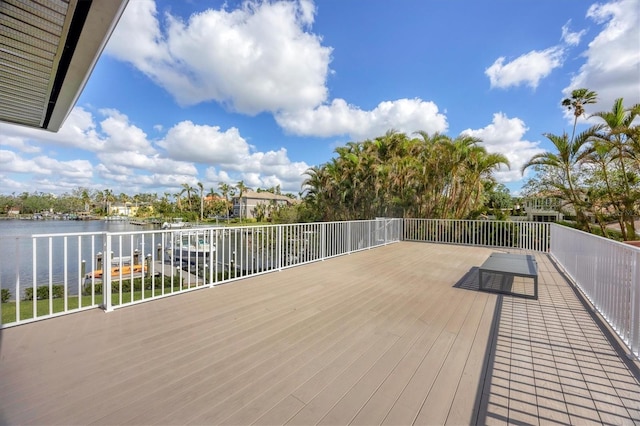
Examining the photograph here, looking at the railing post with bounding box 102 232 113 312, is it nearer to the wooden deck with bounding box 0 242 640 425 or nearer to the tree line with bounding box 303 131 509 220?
the wooden deck with bounding box 0 242 640 425

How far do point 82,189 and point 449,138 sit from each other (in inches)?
3137

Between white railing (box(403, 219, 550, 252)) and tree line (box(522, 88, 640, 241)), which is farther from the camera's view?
white railing (box(403, 219, 550, 252))

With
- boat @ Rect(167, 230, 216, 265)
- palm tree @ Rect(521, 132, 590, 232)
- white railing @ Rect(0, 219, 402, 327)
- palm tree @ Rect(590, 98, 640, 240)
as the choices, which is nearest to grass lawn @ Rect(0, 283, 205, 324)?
white railing @ Rect(0, 219, 402, 327)

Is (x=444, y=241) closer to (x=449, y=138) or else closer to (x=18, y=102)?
(x=449, y=138)

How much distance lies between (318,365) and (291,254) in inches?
142

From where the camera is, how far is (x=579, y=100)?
9.20 m

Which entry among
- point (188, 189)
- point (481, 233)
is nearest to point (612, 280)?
point (481, 233)

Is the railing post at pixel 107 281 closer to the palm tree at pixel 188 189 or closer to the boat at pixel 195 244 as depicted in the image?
the boat at pixel 195 244

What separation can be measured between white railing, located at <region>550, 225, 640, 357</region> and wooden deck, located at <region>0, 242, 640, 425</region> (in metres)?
0.19

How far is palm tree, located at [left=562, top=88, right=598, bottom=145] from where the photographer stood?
9.06m

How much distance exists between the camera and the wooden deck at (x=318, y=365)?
152 centimetres

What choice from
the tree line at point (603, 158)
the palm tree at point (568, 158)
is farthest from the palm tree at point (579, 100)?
the palm tree at point (568, 158)

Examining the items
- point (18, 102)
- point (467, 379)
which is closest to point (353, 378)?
point (467, 379)

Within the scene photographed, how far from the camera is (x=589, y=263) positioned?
373 cm
